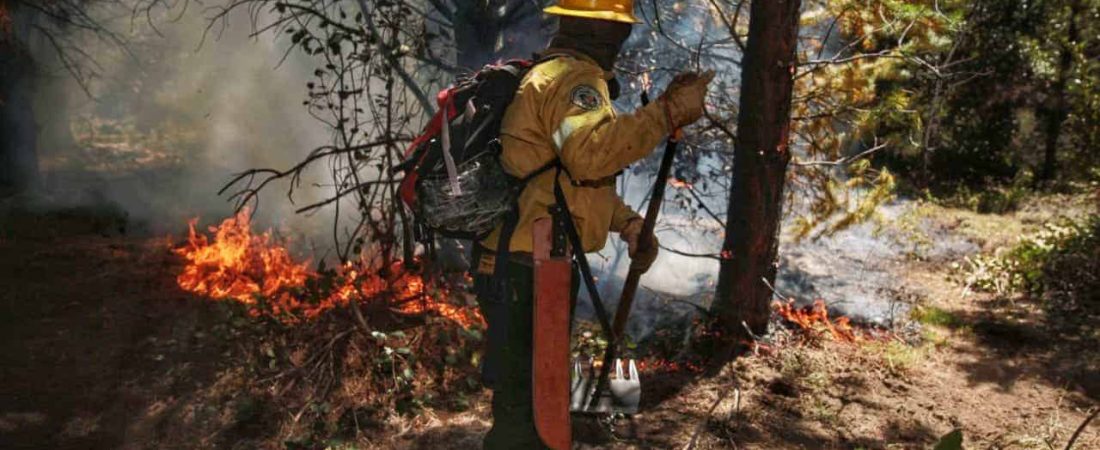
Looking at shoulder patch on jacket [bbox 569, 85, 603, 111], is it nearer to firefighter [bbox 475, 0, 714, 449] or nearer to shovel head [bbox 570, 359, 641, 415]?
firefighter [bbox 475, 0, 714, 449]

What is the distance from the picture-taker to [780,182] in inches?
193

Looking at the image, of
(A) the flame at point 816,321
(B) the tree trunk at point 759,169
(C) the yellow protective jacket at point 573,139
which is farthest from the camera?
(A) the flame at point 816,321

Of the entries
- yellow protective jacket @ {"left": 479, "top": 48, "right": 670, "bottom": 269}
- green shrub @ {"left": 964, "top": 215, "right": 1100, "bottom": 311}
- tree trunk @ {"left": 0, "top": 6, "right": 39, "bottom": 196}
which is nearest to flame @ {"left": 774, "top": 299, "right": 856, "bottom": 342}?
yellow protective jacket @ {"left": 479, "top": 48, "right": 670, "bottom": 269}

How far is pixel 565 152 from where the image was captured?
3.08 m

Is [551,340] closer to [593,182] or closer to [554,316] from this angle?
[554,316]

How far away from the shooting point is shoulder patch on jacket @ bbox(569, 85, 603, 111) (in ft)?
10.1

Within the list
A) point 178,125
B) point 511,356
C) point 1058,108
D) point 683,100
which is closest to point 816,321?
point 511,356

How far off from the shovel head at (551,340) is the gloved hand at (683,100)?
2.17 ft

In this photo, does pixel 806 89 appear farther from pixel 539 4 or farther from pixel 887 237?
pixel 887 237

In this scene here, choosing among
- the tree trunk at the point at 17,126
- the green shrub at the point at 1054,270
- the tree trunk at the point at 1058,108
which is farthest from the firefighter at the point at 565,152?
the tree trunk at the point at 17,126

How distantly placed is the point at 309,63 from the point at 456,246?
27.4ft

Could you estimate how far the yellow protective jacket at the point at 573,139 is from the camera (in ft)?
9.95

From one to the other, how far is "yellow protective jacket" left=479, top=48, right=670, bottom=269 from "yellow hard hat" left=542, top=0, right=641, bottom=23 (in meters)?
0.16

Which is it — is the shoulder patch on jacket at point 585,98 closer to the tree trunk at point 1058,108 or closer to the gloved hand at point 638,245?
the gloved hand at point 638,245
